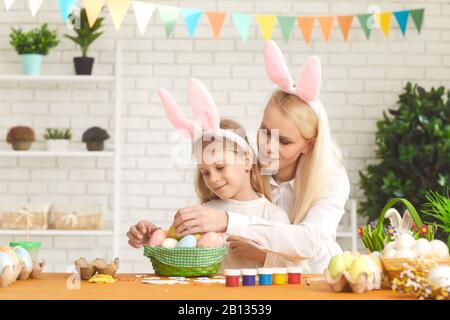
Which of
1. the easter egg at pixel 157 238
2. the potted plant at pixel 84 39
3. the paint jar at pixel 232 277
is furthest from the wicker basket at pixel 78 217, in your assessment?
the paint jar at pixel 232 277

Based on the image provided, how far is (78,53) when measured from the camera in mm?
5117

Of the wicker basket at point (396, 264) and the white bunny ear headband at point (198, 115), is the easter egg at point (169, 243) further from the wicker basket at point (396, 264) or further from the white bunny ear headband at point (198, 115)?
the wicker basket at point (396, 264)

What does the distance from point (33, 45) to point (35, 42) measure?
24 millimetres

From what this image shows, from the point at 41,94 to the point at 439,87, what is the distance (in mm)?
2658

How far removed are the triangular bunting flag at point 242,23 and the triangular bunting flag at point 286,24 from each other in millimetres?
210

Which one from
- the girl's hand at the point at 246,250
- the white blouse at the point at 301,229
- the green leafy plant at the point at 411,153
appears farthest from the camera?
the green leafy plant at the point at 411,153

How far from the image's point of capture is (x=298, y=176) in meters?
2.57

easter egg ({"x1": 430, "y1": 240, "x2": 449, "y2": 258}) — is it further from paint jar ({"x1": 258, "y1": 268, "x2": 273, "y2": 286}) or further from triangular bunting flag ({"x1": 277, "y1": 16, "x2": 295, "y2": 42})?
triangular bunting flag ({"x1": 277, "y1": 16, "x2": 295, "y2": 42})

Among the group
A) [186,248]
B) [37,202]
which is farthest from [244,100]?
[186,248]

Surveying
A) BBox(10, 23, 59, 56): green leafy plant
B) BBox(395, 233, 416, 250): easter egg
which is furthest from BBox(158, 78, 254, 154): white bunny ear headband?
BBox(10, 23, 59, 56): green leafy plant

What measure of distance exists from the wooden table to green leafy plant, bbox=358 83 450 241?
289 cm

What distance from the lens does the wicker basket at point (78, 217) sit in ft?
15.5

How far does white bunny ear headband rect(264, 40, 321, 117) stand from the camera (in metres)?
2.27

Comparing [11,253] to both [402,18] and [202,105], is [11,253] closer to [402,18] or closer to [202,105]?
[202,105]
